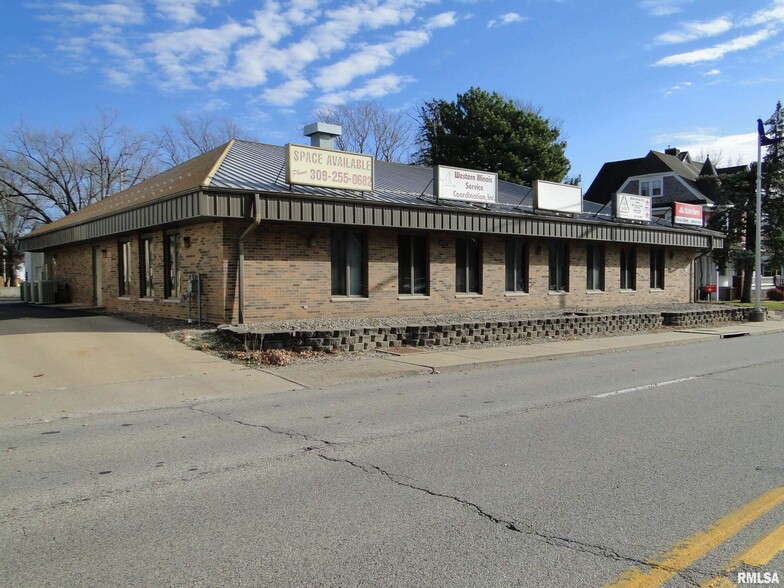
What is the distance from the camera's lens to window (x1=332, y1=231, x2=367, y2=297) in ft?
54.4

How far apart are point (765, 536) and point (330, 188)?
43.9 feet

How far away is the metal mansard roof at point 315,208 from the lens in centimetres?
1396

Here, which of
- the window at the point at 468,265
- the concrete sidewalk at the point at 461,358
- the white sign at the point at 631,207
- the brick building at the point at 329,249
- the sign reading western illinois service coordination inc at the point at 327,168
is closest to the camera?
the concrete sidewalk at the point at 461,358

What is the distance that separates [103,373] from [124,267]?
33.7ft

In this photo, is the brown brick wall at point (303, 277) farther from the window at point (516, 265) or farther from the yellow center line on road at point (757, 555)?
the yellow center line on road at point (757, 555)

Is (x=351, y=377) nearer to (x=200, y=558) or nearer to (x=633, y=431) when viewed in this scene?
(x=633, y=431)

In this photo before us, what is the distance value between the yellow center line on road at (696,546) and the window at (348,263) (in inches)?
500

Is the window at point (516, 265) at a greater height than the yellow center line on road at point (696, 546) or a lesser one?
greater

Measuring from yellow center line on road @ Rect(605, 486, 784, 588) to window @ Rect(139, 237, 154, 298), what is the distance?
16.9 meters

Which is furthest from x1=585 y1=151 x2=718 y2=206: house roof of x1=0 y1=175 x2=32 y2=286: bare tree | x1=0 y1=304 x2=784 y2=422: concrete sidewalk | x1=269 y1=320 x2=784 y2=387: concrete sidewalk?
x1=0 y1=175 x2=32 y2=286: bare tree

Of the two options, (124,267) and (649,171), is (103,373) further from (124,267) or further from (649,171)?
(649,171)

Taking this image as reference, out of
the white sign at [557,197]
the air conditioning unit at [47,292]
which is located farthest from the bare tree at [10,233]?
the white sign at [557,197]

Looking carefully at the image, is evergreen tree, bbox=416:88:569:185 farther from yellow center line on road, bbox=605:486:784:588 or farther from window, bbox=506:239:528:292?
yellow center line on road, bbox=605:486:784:588

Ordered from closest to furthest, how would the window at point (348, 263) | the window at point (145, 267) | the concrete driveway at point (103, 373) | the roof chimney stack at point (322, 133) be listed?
the concrete driveway at point (103, 373) → the window at point (348, 263) → the window at point (145, 267) → the roof chimney stack at point (322, 133)
